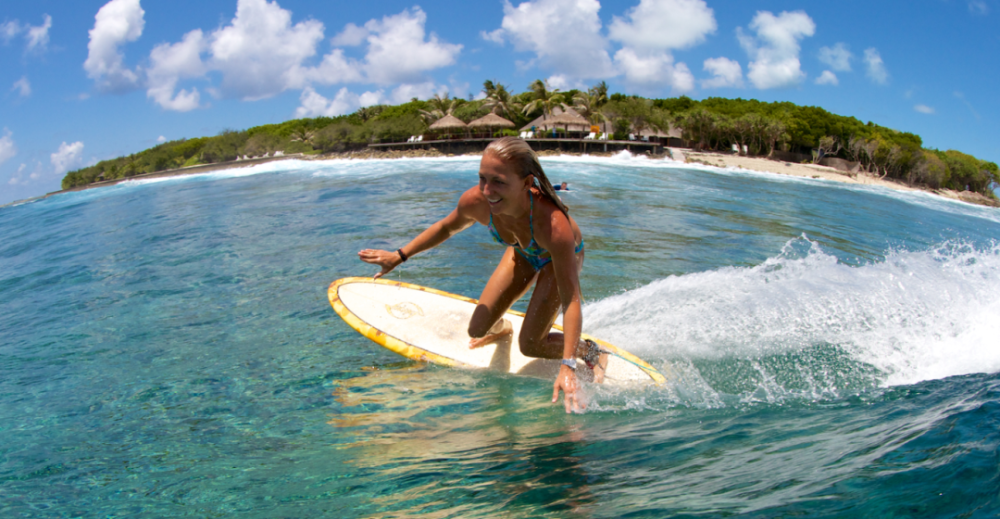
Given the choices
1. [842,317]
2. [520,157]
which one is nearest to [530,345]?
[520,157]

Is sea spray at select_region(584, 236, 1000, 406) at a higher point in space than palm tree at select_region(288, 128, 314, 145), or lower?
lower

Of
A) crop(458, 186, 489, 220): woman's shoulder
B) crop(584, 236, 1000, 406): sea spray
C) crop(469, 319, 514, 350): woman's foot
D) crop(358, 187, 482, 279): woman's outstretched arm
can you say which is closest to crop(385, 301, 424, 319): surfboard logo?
crop(469, 319, 514, 350): woman's foot

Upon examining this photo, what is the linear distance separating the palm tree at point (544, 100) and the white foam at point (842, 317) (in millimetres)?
57661

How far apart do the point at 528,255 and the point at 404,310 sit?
181cm

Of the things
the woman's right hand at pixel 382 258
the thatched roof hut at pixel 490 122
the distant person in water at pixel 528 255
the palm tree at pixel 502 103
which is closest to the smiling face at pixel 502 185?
the distant person in water at pixel 528 255

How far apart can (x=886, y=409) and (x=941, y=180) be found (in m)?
71.5

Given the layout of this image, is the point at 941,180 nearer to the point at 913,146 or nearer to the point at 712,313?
the point at 913,146

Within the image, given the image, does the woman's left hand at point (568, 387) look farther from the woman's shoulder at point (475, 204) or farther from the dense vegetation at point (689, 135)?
the dense vegetation at point (689, 135)

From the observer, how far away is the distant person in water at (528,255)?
3.11 metres

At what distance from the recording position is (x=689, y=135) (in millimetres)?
61062

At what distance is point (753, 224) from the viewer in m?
14.8

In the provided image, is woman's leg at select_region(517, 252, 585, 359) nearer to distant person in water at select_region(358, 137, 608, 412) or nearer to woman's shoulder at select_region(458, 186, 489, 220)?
distant person in water at select_region(358, 137, 608, 412)

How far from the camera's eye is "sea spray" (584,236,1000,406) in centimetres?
386

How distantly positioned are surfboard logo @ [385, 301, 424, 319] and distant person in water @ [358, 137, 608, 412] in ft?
2.51
